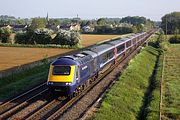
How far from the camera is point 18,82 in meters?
26.2

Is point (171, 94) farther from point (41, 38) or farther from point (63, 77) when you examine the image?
point (41, 38)

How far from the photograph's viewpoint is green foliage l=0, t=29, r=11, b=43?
80594 millimetres

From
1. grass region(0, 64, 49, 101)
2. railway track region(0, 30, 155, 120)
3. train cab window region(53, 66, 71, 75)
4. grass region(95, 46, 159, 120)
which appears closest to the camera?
railway track region(0, 30, 155, 120)

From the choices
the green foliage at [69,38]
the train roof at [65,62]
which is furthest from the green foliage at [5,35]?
the train roof at [65,62]

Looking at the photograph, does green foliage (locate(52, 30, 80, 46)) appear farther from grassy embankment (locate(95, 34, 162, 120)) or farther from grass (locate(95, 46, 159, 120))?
grassy embankment (locate(95, 34, 162, 120))

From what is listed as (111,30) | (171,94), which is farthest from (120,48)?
(111,30)

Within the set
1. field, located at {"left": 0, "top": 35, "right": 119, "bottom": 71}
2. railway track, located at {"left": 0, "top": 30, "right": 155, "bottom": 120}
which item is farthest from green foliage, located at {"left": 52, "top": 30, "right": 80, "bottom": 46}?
railway track, located at {"left": 0, "top": 30, "right": 155, "bottom": 120}

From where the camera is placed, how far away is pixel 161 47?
213 feet

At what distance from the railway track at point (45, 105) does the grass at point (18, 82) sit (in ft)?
4.16

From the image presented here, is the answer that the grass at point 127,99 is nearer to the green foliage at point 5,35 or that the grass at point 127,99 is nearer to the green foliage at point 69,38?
the green foliage at point 69,38

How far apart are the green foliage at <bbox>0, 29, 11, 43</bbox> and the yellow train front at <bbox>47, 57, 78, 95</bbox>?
6441cm

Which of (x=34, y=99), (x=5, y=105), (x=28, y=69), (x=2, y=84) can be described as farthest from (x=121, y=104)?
(x=28, y=69)

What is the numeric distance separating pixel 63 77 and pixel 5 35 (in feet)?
217

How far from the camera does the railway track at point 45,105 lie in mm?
16766
